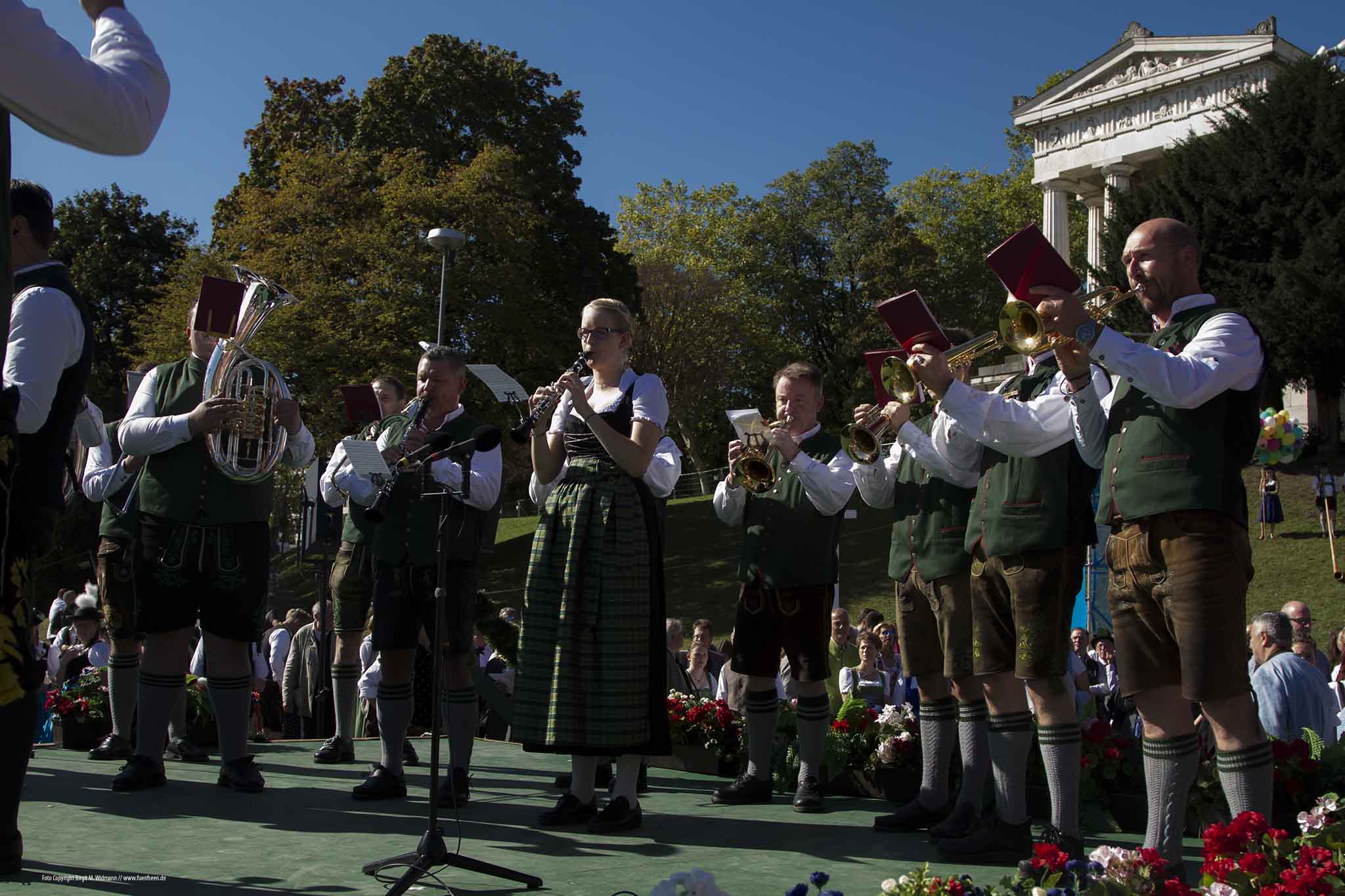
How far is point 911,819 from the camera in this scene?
560cm

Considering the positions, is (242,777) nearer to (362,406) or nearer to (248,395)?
(248,395)

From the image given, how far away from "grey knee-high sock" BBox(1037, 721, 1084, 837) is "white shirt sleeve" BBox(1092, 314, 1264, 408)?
141 centimetres

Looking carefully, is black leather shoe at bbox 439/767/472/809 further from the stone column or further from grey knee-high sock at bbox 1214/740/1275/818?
the stone column

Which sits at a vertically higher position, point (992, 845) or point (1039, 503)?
point (1039, 503)

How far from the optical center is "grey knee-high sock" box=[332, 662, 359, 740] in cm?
752

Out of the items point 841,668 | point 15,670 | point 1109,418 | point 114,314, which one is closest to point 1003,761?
point 1109,418

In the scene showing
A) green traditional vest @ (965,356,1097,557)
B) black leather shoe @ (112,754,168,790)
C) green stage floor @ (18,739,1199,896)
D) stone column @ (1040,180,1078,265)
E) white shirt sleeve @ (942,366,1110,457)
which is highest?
stone column @ (1040,180,1078,265)

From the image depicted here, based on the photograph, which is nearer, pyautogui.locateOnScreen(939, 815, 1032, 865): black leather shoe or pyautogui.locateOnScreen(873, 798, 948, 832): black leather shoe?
pyautogui.locateOnScreen(939, 815, 1032, 865): black leather shoe

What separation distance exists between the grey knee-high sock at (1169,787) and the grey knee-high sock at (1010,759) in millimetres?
661

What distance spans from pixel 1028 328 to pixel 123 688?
5102 mm

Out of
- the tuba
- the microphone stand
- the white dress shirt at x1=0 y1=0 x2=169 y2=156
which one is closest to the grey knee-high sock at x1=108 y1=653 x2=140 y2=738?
the tuba

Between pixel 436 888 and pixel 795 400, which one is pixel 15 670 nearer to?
pixel 436 888

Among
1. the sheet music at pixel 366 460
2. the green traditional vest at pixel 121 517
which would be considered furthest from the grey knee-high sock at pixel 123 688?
the sheet music at pixel 366 460

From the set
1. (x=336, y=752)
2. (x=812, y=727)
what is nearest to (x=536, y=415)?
(x=812, y=727)
